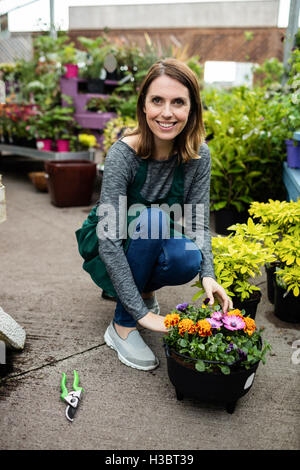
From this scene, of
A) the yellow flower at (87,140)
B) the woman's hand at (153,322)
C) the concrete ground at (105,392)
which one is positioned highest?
the yellow flower at (87,140)

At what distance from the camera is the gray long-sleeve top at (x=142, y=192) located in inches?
66.9

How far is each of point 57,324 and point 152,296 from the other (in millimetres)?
506

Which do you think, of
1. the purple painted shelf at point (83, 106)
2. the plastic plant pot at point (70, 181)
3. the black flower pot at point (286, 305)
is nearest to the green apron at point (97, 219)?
the black flower pot at point (286, 305)

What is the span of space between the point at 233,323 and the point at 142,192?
0.70 metres

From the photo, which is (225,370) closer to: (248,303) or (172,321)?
(172,321)

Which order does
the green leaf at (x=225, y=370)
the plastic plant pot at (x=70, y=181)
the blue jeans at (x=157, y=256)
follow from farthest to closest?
Answer: the plastic plant pot at (x=70, y=181) < the blue jeans at (x=157, y=256) < the green leaf at (x=225, y=370)

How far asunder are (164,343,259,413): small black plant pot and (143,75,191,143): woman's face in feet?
2.78

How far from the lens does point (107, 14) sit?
1762 centimetres

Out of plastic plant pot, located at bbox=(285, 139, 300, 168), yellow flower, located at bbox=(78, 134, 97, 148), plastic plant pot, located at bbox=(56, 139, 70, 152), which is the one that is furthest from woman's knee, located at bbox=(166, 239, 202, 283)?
plastic plant pot, located at bbox=(56, 139, 70, 152)

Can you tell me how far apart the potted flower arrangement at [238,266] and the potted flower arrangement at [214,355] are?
36 centimetres

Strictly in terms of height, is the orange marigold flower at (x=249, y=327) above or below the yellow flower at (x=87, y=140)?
below

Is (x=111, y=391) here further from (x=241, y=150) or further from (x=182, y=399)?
(x=241, y=150)

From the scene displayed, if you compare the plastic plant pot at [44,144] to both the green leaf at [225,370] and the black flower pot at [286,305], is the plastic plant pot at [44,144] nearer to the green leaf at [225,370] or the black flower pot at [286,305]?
the black flower pot at [286,305]
